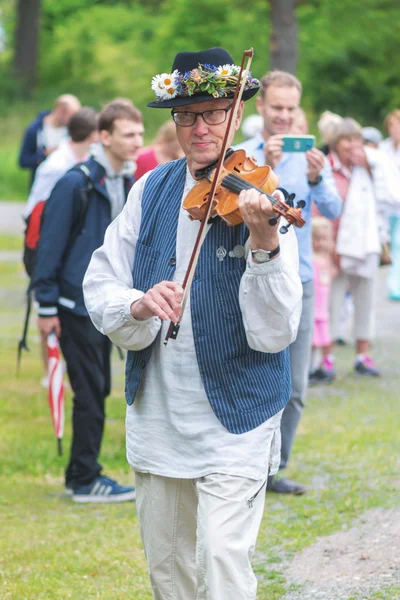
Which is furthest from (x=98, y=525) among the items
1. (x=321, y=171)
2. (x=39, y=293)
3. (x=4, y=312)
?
(x=4, y=312)

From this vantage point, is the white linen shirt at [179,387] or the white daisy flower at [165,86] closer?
the white linen shirt at [179,387]

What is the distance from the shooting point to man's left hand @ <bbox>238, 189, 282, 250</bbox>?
323 centimetres

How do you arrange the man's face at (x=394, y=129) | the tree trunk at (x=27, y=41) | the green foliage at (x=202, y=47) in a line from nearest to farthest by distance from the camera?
the man's face at (x=394, y=129), the green foliage at (x=202, y=47), the tree trunk at (x=27, y=41)

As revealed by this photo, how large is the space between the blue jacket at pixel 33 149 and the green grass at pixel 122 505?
3.00m


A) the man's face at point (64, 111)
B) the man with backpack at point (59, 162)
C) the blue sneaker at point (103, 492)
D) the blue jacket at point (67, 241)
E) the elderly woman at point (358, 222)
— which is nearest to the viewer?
the blue jacket at point (67, 241)

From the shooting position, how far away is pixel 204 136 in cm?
366

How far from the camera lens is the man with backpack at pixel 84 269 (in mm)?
6309

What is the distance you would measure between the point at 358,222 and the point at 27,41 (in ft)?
88.7

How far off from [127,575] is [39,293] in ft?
5.83

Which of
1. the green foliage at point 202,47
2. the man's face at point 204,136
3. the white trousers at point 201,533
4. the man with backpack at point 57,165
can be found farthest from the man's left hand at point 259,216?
the green foliage at point 202,47

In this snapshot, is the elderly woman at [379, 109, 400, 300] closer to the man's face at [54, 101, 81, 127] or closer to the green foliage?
the man's face at [54, 101, 81, 127]

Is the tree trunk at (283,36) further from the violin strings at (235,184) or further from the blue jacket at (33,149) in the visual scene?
the violin strings at (235,184)

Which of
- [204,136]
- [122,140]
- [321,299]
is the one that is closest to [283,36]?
[321,299]

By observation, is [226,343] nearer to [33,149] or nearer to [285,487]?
[285,487]
